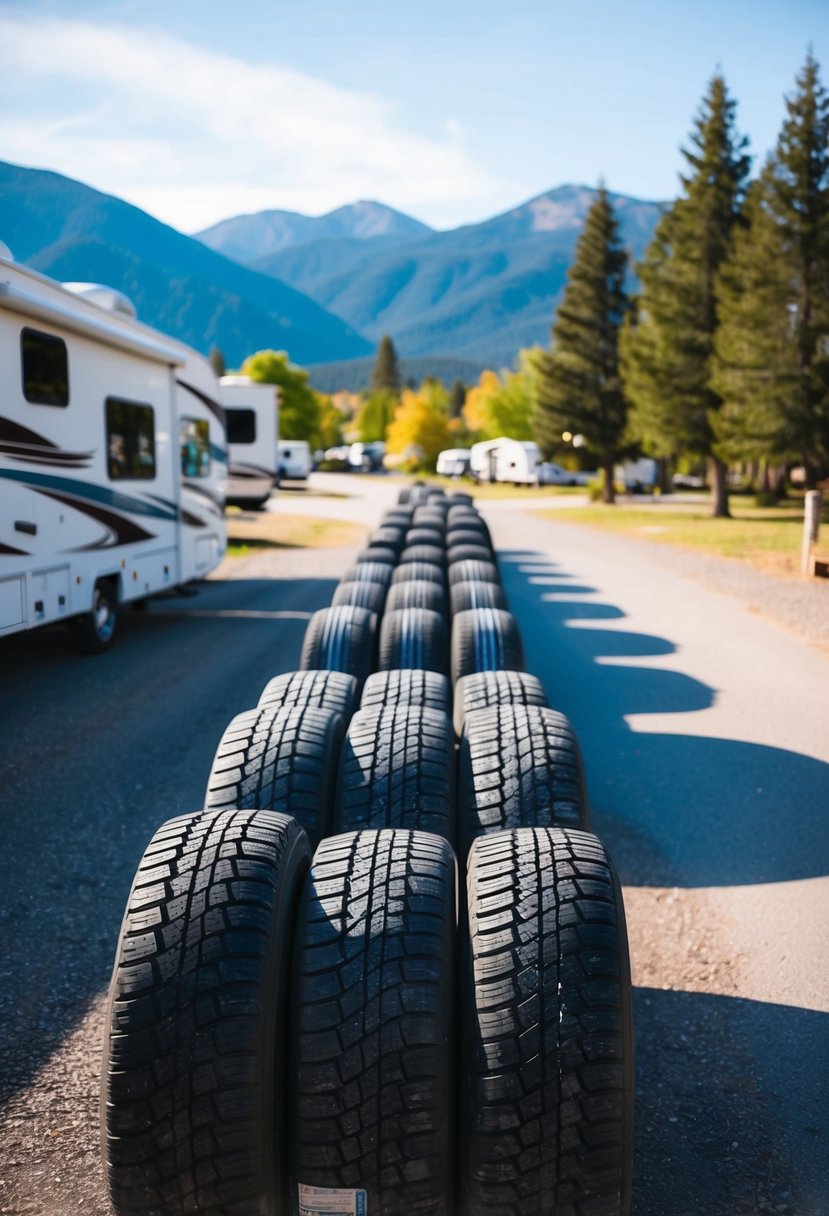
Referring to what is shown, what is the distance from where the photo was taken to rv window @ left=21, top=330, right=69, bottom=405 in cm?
866

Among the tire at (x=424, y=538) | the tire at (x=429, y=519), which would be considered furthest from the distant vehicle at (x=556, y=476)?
the tire at (x=424, y=538)

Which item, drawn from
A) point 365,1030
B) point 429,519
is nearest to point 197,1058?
point 365,1030

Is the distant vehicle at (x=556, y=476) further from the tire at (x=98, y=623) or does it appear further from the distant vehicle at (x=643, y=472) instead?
the tire at (x=98, y=623)

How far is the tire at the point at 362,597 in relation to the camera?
8.46m

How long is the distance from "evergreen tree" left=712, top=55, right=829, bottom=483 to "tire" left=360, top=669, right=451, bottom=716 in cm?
2670

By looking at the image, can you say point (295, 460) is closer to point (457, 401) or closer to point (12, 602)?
point (12, 602)

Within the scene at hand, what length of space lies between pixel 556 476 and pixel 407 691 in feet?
203

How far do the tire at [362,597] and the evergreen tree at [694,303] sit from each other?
26.2 meters

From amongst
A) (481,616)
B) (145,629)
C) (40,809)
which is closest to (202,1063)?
(40,809)

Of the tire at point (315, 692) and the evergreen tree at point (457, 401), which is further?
the evergreen tree at point (457, 401)

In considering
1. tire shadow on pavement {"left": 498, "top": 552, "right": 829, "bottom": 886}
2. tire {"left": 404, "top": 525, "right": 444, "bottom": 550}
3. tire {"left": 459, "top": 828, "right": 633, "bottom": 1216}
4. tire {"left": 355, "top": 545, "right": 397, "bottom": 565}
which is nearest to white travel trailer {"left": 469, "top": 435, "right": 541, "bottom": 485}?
tire {"left": 404, "top": 525, "right": 444, "bottom": 550}

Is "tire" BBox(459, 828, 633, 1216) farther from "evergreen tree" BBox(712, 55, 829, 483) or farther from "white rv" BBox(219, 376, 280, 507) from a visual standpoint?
→ "evergreen tree" BBox(712, 55, 829, 483)

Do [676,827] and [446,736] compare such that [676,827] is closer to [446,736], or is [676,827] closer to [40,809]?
[446,736]

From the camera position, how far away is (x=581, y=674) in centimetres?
955
